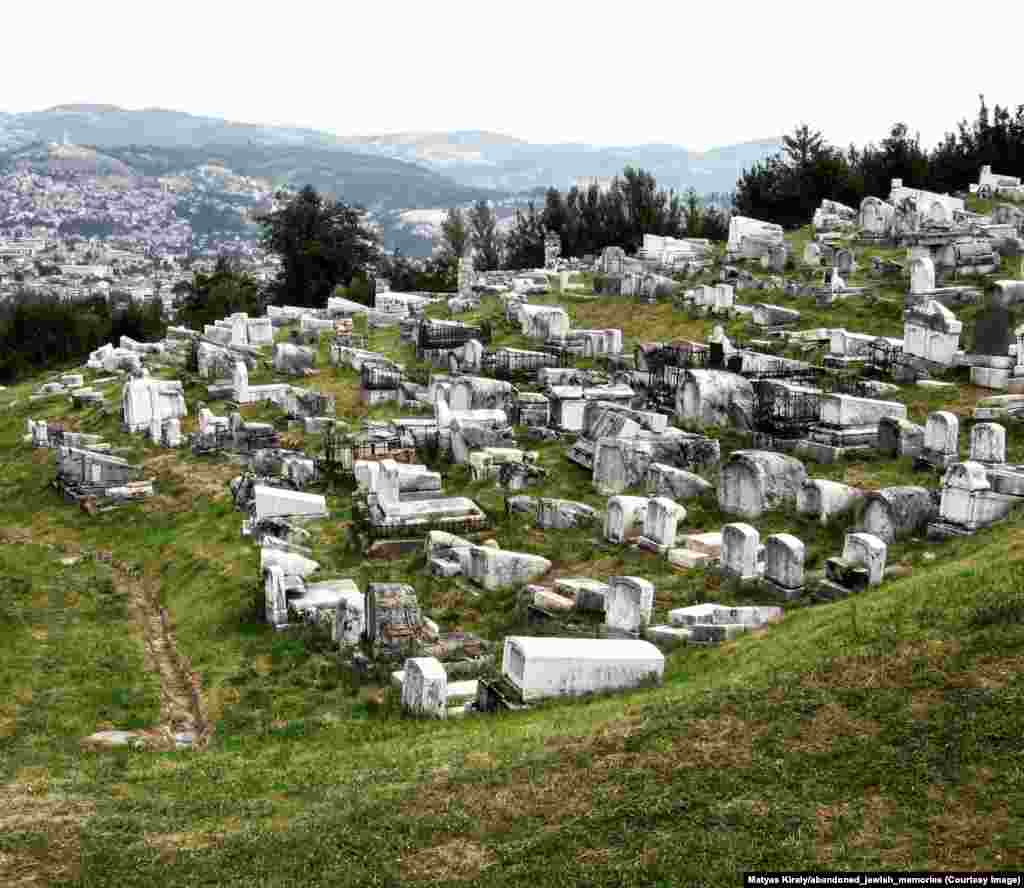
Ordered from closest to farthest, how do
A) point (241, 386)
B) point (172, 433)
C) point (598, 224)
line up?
point (172, 433) → point (241, 386) → point (598, 224)

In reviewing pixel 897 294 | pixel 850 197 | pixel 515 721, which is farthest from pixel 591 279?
pixel 515 721

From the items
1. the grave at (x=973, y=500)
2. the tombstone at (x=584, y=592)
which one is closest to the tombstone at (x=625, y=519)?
the tombstone at (x=584, y=592)

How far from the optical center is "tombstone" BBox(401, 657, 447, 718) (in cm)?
1281

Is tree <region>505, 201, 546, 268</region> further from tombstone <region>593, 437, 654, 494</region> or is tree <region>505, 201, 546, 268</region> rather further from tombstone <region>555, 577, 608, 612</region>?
tombstone <region>555, 577, 608, 612</region>

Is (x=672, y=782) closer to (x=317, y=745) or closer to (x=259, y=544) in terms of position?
(x=317, y=745)

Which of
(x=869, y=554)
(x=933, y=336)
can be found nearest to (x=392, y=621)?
(x=869, y=554)

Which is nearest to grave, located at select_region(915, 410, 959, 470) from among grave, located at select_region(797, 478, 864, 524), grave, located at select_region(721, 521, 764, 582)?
grave, located at select_region(797, 478, 864, 524)

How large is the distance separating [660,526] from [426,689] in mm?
6050

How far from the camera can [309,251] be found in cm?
5644

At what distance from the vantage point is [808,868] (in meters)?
7.70

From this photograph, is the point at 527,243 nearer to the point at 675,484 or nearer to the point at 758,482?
the point at 675,484

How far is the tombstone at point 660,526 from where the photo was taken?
17703 mm

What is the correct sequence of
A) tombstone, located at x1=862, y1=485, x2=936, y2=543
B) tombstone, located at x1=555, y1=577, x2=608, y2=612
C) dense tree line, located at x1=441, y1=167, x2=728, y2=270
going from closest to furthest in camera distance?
1. tombstone, located at x1=555, y1=577, x2=608, y2=612
2. tombstone, located at x1=862, y1=485, x2=936, y2=543
3. dense tree line, located at x1=441, y1=167, x2=728, y2=270

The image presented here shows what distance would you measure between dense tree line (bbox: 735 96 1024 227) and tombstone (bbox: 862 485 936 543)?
36987mm
